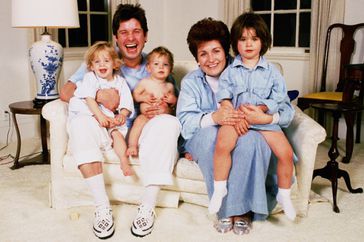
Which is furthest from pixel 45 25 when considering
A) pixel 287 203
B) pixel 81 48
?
pixel 287 203

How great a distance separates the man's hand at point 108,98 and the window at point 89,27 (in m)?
2.40

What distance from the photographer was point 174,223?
2.48 metres

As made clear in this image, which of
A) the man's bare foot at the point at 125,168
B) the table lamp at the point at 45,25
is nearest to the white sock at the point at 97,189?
the man's bare foot at the point at 125,168

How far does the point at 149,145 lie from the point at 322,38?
277cm

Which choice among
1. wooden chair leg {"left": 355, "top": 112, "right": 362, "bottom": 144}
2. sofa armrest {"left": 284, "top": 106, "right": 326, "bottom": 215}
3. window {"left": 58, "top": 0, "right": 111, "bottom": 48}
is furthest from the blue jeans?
window {"left": 58, "top": 0, "right": 111, "bottom": 48}

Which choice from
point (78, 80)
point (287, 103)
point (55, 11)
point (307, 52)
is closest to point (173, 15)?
point (307, 52)

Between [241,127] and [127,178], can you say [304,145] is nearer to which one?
[241,127]

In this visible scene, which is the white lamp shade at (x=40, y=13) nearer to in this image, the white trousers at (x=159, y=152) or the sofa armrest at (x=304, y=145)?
the white trousers at (x=159, y=152)

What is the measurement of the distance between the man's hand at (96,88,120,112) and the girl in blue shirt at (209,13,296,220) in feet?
2.02

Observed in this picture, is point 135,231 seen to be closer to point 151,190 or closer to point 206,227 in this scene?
point 151,190

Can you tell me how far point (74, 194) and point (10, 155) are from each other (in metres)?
1.56

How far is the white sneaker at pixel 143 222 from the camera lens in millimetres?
2324

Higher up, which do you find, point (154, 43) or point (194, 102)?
point (154, 43)

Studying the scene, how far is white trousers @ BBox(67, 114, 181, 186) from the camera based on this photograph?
2385mm
